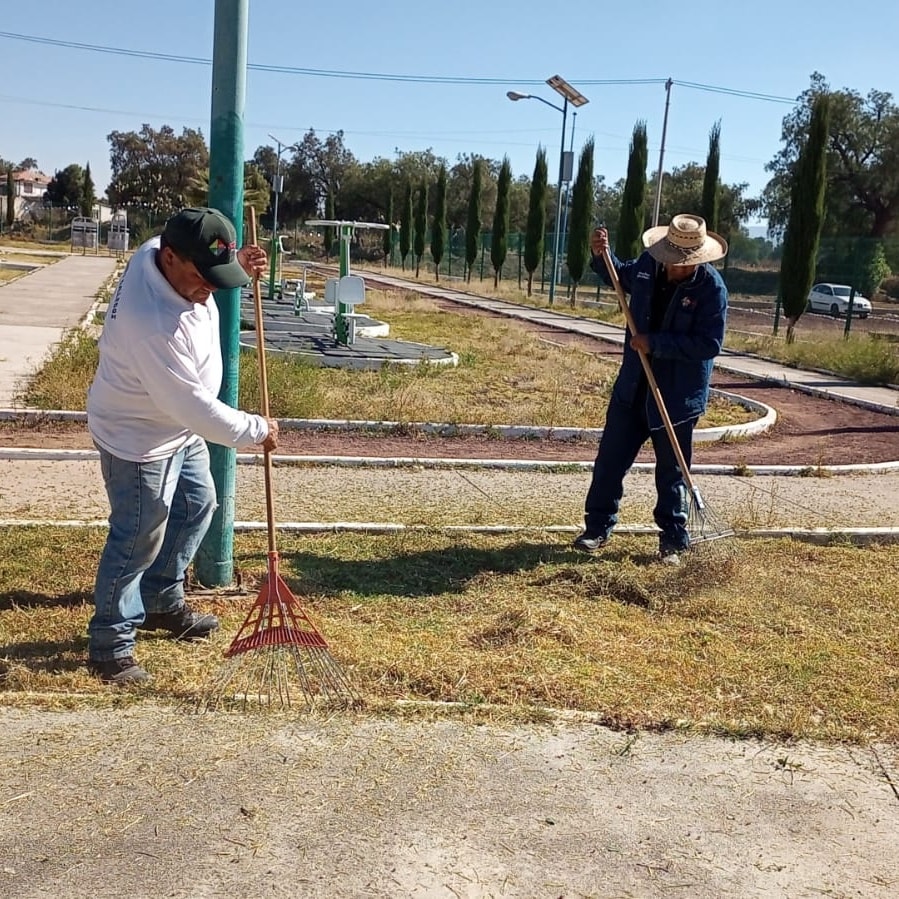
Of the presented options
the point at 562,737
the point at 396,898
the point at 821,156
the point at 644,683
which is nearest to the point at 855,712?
the point at 644,683

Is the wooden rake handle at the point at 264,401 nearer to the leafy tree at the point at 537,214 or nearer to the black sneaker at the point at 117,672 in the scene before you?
the black sneaker at the point at 117,672

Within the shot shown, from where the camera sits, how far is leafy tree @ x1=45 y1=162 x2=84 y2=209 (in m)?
88.4

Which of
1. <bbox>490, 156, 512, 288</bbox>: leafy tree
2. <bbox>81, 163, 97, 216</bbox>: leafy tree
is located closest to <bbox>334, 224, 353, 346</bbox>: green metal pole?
<bbox>490, 156, 512, 288</bbox>: leafy tree

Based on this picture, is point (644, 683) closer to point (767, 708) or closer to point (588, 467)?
point (767, 708)

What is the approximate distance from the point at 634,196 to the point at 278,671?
29.4 metres

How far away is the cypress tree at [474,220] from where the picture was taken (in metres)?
45.2

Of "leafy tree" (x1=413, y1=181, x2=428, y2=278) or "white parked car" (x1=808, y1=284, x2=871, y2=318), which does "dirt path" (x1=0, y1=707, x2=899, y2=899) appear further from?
"leafy tree" (x1=413, y1=181, x2=428, y2=278)

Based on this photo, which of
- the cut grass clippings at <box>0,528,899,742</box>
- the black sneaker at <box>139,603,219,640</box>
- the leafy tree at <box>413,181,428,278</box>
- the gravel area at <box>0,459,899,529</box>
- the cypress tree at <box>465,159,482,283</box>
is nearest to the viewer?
the cut grass clippings at <box>0,528,899,742</box>

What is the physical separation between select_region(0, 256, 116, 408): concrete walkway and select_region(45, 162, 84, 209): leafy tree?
57792mm

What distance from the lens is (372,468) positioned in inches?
313

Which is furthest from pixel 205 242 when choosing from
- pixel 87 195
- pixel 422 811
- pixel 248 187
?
pixel 87 195

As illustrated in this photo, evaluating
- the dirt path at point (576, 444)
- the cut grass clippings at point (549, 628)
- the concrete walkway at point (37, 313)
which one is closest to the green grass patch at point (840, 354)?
the dirt path at point (576, 444)

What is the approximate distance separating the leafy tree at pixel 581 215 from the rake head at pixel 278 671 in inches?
1249

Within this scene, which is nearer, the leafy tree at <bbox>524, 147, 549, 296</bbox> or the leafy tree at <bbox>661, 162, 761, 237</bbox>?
the leafy tree at <bbox>524, 147, 549, 296</bbox>
